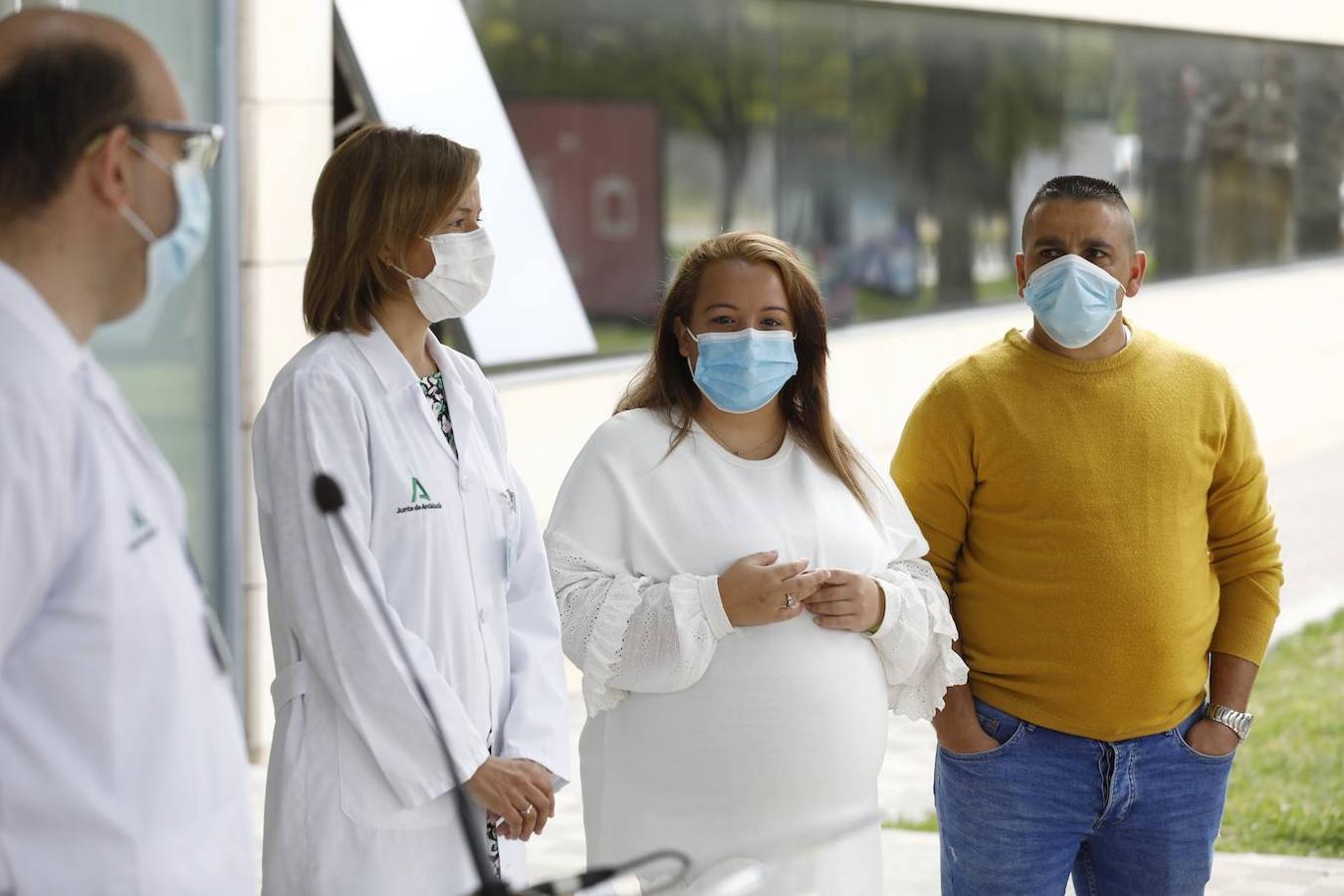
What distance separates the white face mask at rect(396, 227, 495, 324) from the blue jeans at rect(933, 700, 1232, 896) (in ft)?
4.69

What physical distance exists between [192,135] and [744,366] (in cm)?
155

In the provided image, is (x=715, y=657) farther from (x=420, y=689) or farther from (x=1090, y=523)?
(x=420, y=689)

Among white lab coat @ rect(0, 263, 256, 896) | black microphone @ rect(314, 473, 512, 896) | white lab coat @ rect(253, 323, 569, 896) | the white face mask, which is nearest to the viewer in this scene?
black microphone @ rect(314, 473, 512, 896)

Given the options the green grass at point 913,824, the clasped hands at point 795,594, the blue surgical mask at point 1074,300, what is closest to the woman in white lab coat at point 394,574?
the clasped hands at point 795,594

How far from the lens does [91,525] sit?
1977mm

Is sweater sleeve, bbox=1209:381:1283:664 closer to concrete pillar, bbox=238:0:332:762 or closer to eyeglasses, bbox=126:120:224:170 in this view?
eyeglasses, bbox=126:120:224:170

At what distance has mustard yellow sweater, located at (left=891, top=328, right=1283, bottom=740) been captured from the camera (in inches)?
142

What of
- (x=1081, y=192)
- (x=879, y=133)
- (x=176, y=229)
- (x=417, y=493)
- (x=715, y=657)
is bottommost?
(x=715, y=657)

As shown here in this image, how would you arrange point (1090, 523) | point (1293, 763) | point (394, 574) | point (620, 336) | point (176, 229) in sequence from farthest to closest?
1. point (620, 336)
2. point (1293, 763)
3. point (1090, 523)
4. point (394, 574)
5. point (176, 229)

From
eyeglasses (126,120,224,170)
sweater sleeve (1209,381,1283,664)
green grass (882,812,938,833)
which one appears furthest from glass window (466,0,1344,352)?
eyeglasses (126,120,224,170)

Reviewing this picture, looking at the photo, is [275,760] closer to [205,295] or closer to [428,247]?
[428,247]

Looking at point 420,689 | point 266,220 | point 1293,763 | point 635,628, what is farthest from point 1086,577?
point 266,220

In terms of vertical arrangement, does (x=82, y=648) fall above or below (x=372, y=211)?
below

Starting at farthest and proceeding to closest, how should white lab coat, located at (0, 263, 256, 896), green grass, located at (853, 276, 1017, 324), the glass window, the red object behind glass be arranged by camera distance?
1. green grass, located at (853, 276, 1017, 324)
2. the glass window
3. the red object behind glass
4. white lab coat, located at (0, 263, 256, 896)
